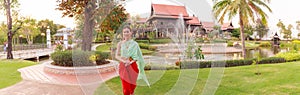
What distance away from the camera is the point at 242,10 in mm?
14664

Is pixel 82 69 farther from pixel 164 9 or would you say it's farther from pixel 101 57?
pixel 164 9

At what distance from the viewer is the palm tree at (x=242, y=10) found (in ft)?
48.1

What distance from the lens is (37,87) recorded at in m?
6.16

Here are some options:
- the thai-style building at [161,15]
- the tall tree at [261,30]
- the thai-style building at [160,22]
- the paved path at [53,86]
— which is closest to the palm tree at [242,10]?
the thai-style building at [160,22]

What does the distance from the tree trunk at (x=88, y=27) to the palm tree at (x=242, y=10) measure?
28.4 ft

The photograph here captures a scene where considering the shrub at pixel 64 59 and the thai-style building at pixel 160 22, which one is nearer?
the thai-style building at pixel 160 22

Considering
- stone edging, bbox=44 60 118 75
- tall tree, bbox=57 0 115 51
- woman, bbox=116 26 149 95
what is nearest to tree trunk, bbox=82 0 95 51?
tall tree, bbox=57 0 115 51

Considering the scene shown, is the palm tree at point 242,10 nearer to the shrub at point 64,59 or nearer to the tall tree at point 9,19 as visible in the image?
the shrub at point 64,59

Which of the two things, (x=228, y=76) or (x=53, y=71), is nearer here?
(x=228, y=76)

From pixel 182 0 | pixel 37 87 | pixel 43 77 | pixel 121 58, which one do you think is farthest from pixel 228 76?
pixel 43 77

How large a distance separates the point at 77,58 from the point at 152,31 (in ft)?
9.48

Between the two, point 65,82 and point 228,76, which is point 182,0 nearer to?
point 228,76

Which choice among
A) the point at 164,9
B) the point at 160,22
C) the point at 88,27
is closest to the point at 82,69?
the point at 88,27

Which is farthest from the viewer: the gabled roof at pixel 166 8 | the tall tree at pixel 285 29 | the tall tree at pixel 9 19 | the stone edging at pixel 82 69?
the tall tree at pixel 285 29
